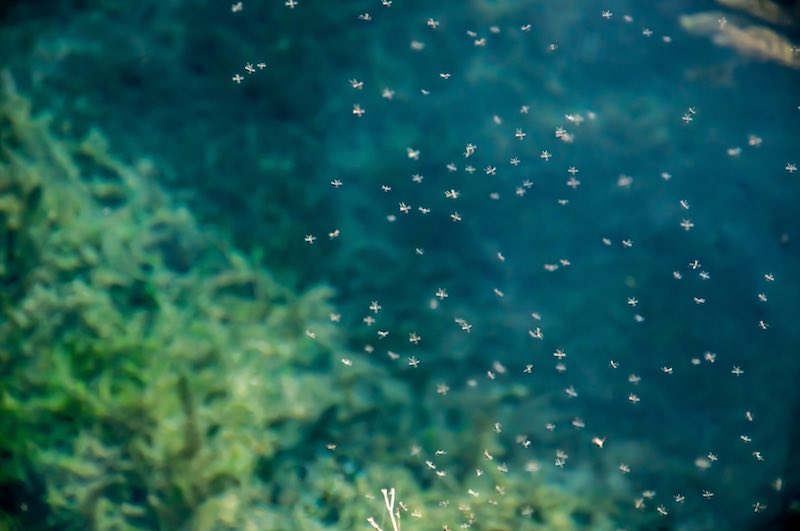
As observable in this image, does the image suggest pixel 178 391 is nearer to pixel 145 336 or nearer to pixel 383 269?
pixel 145 336

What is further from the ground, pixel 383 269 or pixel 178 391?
pixel 383 269

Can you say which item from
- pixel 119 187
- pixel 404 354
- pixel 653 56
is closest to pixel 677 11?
pixel 653 56

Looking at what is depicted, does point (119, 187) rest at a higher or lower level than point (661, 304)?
higher

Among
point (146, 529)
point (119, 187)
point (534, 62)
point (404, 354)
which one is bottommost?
point (146, 529)

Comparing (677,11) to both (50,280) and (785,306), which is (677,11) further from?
(50,280)

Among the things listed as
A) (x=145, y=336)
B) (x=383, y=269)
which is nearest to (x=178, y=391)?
(x=145, y=336)
